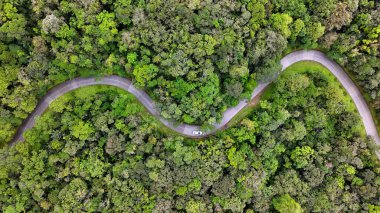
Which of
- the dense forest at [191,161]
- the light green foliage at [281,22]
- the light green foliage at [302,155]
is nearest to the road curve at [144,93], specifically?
the dense forest at [191,161]

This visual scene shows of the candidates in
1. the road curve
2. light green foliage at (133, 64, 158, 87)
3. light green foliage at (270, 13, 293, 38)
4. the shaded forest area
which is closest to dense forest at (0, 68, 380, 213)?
the road curve

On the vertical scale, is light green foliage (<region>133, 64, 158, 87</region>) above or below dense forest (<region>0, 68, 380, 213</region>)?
above

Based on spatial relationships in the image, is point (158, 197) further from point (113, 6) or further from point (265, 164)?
point (113, 6)

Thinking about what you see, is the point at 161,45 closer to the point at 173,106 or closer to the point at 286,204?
the point at 173,106

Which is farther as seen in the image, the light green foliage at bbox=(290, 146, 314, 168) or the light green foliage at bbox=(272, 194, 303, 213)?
the light green foliage at bbox=(290, 146, 314, 168)

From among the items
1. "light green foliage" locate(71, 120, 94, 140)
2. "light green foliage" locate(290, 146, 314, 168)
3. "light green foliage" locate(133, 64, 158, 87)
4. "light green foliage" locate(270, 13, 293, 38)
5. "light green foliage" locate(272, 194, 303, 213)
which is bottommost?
"light green foliage" locate(272, 194, 303, 213)

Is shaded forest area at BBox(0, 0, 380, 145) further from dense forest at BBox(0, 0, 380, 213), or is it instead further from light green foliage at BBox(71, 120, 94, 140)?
light green foliage at BBox(71, 120, 94, 140)

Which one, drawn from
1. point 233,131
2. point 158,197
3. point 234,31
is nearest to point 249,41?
point 234,31
